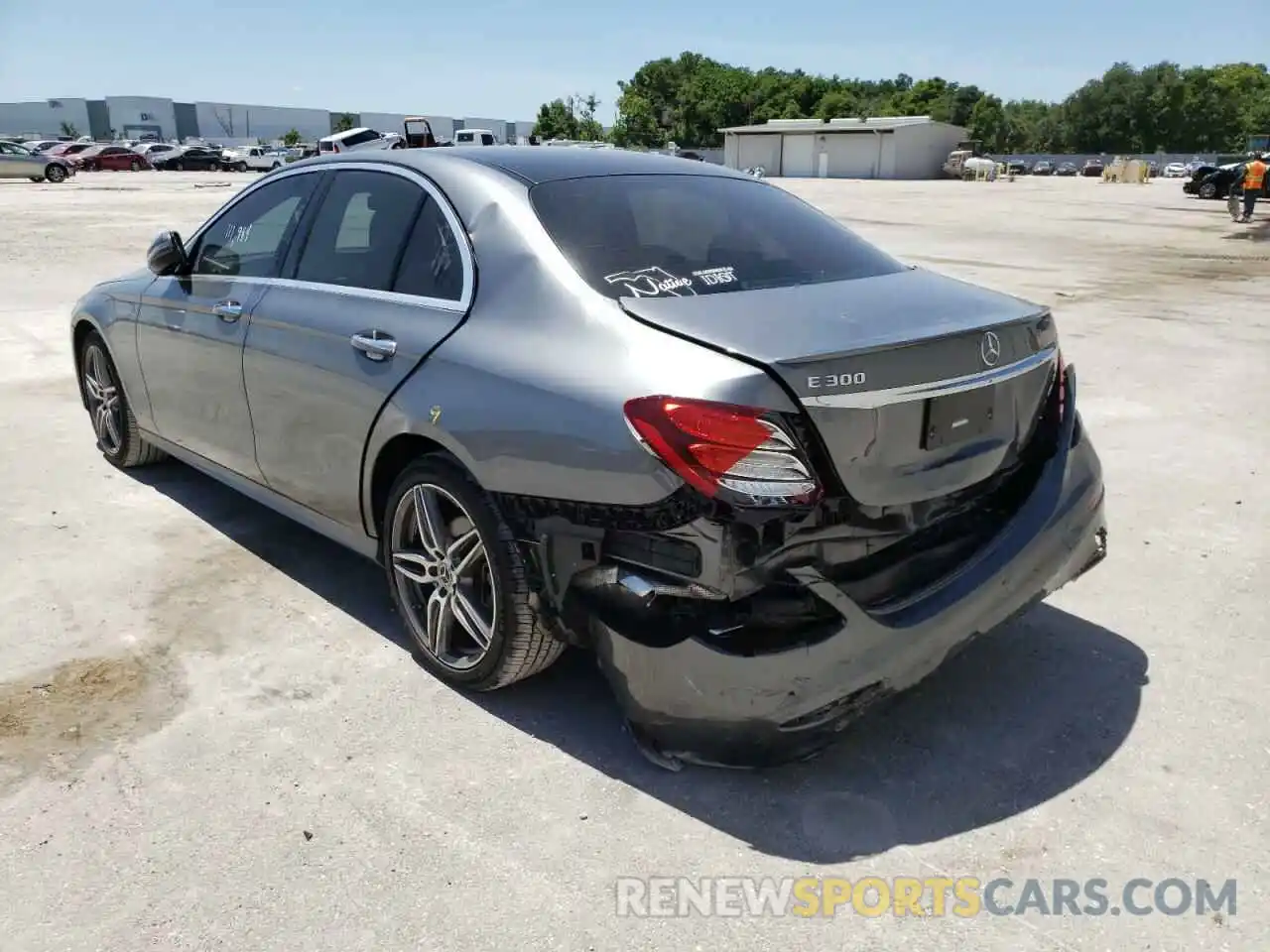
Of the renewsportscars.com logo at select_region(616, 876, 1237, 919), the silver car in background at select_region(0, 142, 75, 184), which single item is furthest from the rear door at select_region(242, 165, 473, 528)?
the silver car in background at select_region(0, 142, 75, 184)

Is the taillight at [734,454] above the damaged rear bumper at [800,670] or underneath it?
above

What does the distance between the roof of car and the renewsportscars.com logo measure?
2.17m

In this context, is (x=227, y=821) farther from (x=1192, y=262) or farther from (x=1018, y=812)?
(x=1192, y=262)

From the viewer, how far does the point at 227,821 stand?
2.62m

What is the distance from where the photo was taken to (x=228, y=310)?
400 cm

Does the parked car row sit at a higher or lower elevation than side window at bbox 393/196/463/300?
lower

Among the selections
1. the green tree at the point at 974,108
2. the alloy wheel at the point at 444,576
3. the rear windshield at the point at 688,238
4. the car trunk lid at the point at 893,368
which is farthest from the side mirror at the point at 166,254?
the green tree at the point at 974,108

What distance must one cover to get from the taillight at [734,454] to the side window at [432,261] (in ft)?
3.48

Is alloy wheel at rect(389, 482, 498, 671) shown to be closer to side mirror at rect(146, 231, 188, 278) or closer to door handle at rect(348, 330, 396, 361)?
door handle at rect(348, 330, 396, 361)

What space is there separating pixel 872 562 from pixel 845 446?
36 centimetres

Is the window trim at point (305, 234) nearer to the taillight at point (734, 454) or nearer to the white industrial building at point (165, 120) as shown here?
the taillight at point (734, 454)

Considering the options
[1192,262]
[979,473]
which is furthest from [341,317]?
[1192,262]

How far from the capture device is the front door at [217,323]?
3969mm

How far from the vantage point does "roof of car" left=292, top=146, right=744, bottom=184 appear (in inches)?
131
